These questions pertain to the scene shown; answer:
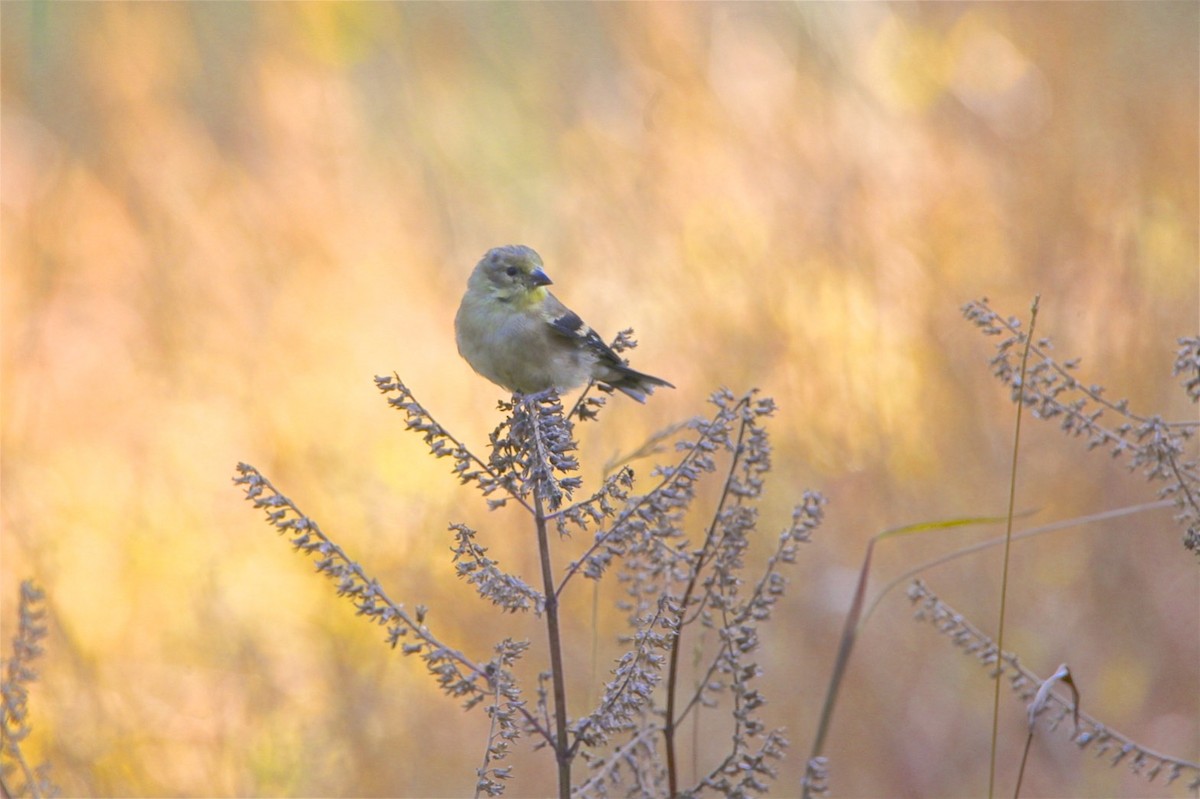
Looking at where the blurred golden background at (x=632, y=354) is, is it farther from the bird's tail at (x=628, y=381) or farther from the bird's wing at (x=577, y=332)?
the bird's wing at (x=577, y=332)

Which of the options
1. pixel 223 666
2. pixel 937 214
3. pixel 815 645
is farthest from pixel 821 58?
pixel 223 666

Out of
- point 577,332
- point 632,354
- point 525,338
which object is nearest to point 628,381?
point 577,332

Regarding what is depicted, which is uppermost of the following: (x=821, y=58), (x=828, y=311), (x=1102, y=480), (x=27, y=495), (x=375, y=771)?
(x=821, y=58)

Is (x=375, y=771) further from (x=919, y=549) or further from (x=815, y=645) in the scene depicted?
(x=919, y=549)

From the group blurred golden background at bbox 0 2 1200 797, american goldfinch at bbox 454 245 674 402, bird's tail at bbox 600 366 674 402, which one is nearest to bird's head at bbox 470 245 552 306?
american goldfinch at bbox 454 245 674 402

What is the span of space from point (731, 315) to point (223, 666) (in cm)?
191

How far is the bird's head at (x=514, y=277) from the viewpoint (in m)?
3.18

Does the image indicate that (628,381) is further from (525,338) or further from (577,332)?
(525,338)

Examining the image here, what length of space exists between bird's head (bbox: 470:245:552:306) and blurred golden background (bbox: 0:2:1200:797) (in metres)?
0.81

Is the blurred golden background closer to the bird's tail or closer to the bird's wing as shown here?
the bird's tail

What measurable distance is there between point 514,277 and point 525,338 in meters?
0.20

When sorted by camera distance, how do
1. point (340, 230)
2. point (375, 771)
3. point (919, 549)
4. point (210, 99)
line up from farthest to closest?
point (210, 99) < point (340, 230) < point (919, 549) < point (375, 771)

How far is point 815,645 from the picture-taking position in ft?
11.7

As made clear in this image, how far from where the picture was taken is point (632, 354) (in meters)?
4.03
